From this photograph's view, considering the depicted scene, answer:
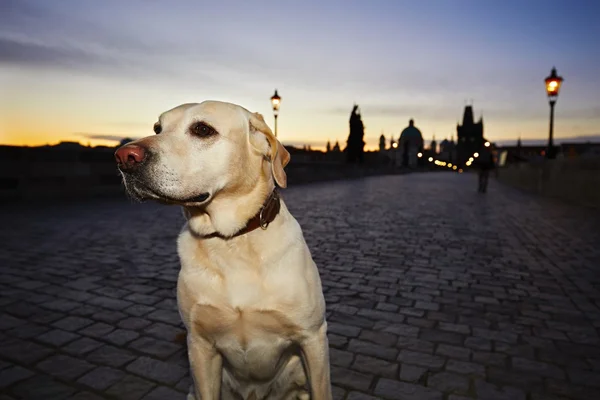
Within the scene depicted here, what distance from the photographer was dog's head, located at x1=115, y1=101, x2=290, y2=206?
2215 mm

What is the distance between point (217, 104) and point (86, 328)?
8.67 feet

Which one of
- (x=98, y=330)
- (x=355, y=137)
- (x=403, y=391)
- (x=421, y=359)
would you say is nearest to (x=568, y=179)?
(x=421, y=359)

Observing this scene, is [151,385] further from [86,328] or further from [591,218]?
[591,218]

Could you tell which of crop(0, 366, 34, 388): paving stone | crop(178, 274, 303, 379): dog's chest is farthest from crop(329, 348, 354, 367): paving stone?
crop(0, 366, 34, 388): paving stone

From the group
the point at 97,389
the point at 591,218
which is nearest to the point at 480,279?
the point at 97,389

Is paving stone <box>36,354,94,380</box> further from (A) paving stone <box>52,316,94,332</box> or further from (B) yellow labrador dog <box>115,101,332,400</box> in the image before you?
(B) yellow labrador dog <box>115,101,332,400</box>

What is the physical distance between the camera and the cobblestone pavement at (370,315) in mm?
2959

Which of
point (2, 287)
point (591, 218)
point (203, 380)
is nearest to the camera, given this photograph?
point (203, 380)

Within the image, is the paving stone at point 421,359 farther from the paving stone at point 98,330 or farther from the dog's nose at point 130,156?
the paving stone at point 98,330

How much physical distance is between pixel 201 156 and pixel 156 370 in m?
1.80

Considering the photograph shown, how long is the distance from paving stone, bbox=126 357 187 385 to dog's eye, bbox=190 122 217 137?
185 cm

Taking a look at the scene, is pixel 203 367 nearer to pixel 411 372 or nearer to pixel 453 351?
pixel 411 372

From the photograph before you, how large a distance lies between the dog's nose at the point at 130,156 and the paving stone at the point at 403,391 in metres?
2.19

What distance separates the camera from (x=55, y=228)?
8.59 metres
